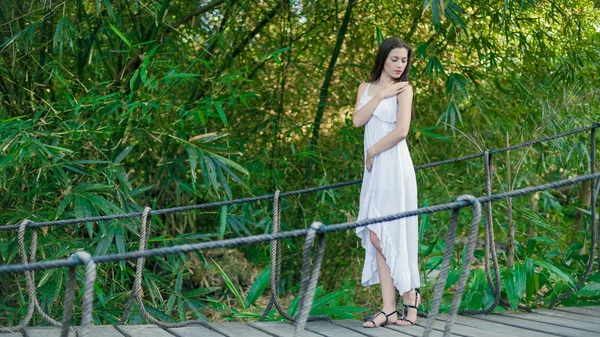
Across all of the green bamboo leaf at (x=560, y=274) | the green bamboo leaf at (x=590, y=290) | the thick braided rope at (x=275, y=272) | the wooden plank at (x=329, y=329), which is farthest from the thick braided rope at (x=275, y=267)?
the green bamboo leaf at (x=590, y=290)

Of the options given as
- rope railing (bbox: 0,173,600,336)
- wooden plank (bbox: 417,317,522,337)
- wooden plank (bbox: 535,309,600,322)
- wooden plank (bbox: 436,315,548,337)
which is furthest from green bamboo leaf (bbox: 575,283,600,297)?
rope railing (bbox: 0,173,600,336)

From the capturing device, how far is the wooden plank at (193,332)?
278 cm

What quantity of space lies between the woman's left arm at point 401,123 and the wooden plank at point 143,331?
1084mm

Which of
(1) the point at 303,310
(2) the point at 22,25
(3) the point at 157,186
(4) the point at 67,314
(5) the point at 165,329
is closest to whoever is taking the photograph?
(4) the point at 67,314

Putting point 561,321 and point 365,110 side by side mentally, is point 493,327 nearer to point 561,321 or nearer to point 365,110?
point 561,321

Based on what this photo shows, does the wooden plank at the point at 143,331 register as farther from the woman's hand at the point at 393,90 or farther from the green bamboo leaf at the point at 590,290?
the green bamboo leaf at the point at 590,290

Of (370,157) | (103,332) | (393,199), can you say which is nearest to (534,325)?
(393,199)

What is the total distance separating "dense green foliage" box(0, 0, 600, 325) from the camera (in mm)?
3658

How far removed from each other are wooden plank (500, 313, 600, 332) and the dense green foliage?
0.47 feet

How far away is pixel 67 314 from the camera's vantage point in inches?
70.9

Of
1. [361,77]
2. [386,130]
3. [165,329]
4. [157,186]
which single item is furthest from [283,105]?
[165,329]

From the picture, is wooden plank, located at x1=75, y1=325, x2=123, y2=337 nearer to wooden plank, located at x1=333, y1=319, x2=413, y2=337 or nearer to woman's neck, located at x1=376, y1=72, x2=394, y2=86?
wooden plank, located at x1=333, y1=319, x2=413, y2=337

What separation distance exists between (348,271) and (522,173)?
58.0 inches

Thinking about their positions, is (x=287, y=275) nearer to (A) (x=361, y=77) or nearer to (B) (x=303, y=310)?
(A) (x=361, y=77)
